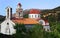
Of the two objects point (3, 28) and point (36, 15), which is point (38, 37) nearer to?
point (3, 28)

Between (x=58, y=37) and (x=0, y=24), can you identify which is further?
(x=0, y=24)

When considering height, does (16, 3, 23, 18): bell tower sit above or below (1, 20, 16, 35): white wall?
above

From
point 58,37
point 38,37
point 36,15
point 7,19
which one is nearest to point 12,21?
point 7,19

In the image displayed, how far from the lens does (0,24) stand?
150ft

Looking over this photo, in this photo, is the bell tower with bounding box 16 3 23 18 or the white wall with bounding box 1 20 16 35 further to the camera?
the bell tower with bounding box 16 3 23 18

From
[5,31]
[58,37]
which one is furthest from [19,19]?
[58,37]

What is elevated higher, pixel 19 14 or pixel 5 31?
pixel 19 14

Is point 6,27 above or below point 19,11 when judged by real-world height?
below

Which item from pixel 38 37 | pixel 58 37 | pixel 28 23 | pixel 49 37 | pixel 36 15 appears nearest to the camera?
pixel 38 37

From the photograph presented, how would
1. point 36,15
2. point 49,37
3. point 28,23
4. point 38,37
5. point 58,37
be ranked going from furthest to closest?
point 36,15 → point 28,23 → point 58,37 → point 49,37 → point 38,37

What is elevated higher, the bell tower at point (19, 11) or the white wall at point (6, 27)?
the bell tower at point (19, 11)

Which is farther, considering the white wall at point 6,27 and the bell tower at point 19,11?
the bell tower at point 19,11

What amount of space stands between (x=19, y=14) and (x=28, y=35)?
30.9 m

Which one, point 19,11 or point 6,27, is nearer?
point 6,27
